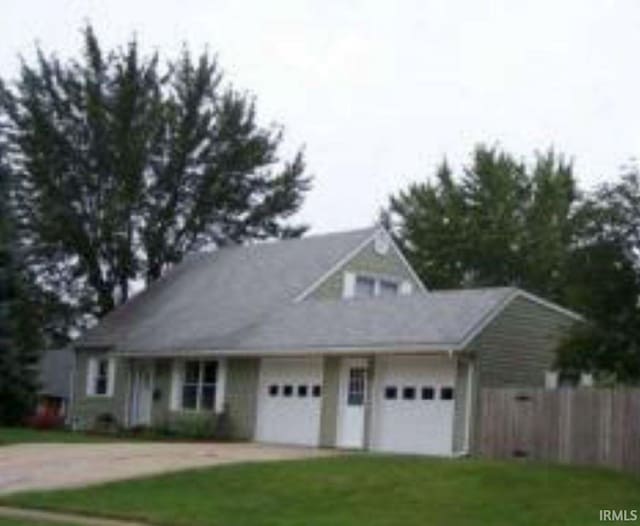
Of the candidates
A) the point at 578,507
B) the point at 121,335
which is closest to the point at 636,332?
the point at 578,507

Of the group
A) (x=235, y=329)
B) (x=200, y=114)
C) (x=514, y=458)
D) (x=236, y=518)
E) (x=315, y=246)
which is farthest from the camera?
(x=200, y=114)

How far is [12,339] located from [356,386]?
11.6 meters

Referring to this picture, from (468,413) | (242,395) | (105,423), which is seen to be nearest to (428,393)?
(468,413)

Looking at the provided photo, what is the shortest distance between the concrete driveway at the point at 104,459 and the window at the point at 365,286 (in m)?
9.97

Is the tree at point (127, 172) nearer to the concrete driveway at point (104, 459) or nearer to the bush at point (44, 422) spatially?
the bush at point (44, 422)

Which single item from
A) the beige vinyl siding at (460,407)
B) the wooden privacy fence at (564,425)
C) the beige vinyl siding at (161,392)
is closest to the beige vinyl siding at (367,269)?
the beige vinyl siding at (161,392)

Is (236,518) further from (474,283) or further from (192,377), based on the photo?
(474,283)

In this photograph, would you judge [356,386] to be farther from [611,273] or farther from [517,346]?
[611,273]

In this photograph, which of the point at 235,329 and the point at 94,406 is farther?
the point at 94,406

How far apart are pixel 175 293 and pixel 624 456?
25.0 meters

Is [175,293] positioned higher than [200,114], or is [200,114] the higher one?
[200,114]

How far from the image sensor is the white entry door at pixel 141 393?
46.6m

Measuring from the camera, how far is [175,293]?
51.2 meters

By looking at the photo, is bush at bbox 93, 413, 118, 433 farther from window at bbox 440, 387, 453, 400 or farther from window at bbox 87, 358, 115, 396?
window at bbox 440, 387, 453, 400
